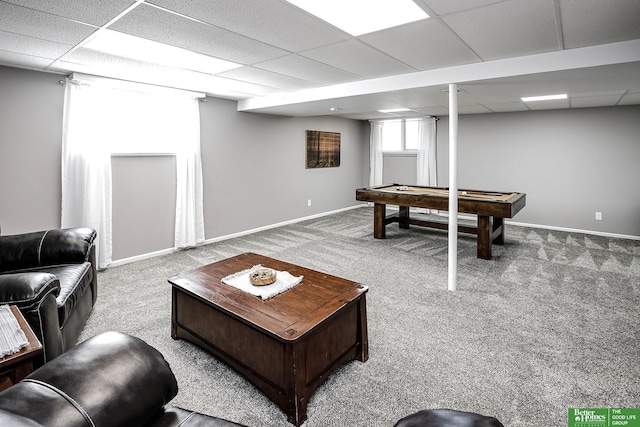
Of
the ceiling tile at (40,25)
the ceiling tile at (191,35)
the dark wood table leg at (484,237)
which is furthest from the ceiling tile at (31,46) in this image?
the dark wood table leg at (484,237)

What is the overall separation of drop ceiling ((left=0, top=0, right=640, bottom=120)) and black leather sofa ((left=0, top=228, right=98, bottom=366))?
156cm

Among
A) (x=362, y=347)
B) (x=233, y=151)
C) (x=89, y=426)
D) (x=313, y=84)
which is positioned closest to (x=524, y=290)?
(x=362, y=347)

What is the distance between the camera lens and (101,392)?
1.03m

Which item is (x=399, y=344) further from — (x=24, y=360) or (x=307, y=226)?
(x=307, y=226)

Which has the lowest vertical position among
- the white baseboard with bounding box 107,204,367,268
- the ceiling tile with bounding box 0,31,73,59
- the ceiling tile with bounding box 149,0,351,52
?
the white baseboard with bounding box 107,204,367,268

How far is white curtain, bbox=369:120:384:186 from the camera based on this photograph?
8.15 m

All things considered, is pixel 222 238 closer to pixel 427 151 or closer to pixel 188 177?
pixel 188 177

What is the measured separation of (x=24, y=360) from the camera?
1.33m

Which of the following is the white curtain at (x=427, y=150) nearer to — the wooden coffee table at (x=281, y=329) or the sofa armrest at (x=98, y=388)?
the wooden coffee table at (x=281, y=329)

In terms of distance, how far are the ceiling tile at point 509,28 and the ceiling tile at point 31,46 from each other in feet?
9.98

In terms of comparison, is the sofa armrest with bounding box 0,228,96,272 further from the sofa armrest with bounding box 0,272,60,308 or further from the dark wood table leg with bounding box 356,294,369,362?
the dark wood table leg with bounding box 356,294,369,362

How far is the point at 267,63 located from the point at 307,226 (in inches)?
143

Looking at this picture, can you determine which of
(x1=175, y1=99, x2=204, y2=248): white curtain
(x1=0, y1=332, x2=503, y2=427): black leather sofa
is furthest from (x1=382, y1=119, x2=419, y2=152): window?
(x1=0, y1=332, x2=503, y2=427): black leather sofa

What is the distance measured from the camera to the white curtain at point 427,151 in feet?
23.9
